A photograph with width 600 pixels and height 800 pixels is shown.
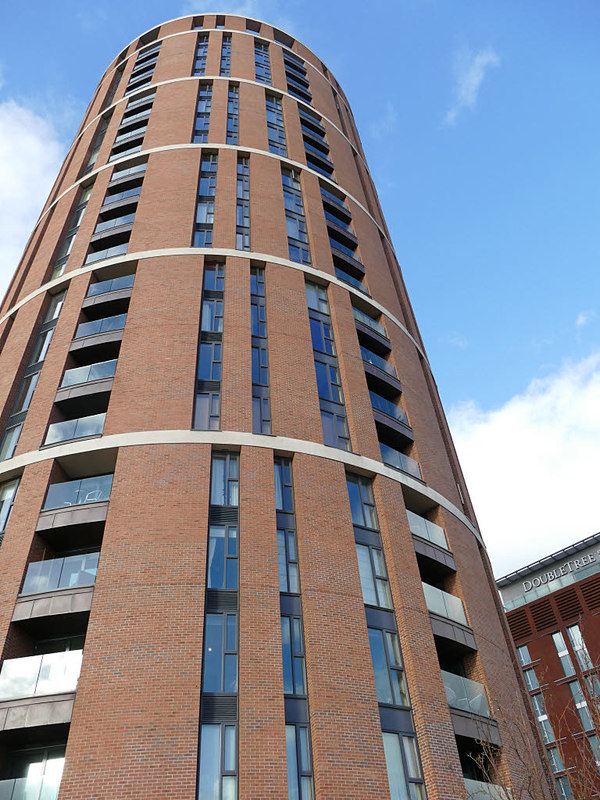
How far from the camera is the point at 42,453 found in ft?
69.5

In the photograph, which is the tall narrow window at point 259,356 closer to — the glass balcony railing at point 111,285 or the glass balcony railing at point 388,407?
the glass balcony railing at point 388,407

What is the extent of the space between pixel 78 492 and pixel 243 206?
53.5 feet

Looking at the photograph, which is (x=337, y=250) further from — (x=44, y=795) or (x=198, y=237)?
(x=44, y=795)

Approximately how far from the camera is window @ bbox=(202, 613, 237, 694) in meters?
16.3

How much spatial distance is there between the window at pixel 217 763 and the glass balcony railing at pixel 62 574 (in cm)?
493

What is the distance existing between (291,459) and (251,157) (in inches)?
719

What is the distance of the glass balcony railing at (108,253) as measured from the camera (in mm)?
28359

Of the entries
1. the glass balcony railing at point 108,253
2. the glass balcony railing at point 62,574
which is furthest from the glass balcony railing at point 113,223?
the glass balcony railing at point 62,574

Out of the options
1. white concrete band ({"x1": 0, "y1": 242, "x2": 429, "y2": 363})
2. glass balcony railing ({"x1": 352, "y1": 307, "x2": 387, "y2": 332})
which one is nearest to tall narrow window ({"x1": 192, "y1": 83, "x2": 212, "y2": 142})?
white concrete band ({"x1": 0, "y1": 242, "x2": 429, "y2": 363})

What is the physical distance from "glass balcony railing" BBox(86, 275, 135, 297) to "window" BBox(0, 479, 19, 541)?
8.49 m

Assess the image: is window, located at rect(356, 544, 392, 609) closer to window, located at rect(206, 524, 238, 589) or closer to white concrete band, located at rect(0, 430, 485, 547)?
white concrete band, located at rect(0, 430, 485, 547)

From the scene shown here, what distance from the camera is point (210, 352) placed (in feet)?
78.7

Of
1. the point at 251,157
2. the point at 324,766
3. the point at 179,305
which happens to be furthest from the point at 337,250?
the point at 324,766

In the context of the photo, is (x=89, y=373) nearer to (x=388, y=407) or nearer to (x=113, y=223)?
(x=113, y=223)
